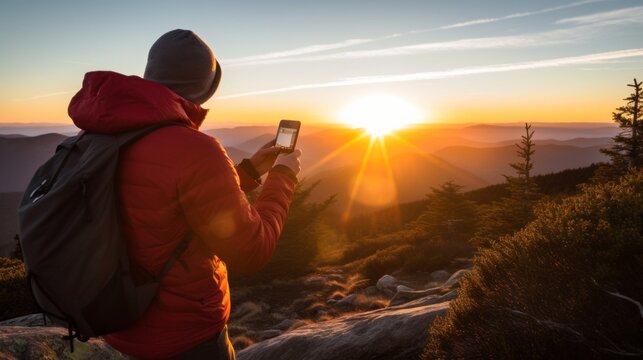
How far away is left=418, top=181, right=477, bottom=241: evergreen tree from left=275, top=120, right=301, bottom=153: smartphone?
20840mm

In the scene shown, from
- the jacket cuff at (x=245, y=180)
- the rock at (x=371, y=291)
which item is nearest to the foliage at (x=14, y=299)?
the rock at (x=371, y=291)

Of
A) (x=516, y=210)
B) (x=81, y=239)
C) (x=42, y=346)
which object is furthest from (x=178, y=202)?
(x=516, y=210)

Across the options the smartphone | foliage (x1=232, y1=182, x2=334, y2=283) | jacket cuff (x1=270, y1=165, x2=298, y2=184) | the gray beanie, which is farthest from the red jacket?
foliage (x1=232, y1=182, x2=334, y2=283)

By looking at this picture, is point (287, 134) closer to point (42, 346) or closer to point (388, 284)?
point (42, 346)

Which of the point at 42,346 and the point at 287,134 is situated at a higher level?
the point at 287,134

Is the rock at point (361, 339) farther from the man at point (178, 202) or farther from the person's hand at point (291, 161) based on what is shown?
the man at point (178, 202)

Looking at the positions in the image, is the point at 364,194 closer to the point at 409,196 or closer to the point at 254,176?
the point at 409,196

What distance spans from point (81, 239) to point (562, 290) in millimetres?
3391

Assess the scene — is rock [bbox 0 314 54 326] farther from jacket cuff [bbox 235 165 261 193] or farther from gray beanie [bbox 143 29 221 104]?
gray beanie [bbox 143 29 221 104]

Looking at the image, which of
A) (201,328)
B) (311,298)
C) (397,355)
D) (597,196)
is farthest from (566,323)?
(311,298)

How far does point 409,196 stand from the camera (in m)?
188

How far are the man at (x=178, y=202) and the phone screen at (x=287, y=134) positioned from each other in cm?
62

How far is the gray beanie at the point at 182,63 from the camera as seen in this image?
179cm

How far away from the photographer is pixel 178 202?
1.58 metres
